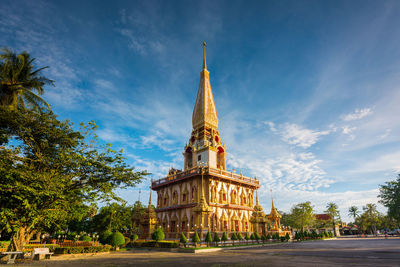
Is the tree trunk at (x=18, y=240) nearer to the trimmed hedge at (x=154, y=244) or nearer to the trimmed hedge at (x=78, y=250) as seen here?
the trimmed hedge at (x=78, y=250)

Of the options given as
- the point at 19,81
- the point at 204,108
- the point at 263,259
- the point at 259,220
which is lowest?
the point at 263,259

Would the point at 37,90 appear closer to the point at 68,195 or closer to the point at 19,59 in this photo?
the point at 19,59

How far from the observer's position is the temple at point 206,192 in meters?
32.9

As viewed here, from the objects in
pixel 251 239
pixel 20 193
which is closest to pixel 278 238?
pixel 251 239

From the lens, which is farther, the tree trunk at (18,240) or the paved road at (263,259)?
the tree trunk at (18,240)

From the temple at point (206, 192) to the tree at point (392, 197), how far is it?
27.3 meters

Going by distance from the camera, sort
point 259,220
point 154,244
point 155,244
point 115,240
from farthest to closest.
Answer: point 259,220
point 154,244
point 155,244
point 115,240

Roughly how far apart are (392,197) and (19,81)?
61.6 m

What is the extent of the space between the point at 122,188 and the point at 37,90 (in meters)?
12.7

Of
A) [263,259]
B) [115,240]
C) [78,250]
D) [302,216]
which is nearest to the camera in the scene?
[263,259]

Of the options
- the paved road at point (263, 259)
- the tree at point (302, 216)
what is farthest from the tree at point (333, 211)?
the paved road at point (263, 259)

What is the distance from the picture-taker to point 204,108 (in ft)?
149

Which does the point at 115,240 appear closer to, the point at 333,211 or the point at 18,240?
the point at 18,240

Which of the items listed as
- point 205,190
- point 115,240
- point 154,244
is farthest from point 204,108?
point 115,240
